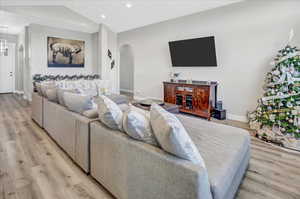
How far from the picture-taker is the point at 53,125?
3002 millimetres

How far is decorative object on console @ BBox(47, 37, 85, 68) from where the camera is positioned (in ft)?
23.0

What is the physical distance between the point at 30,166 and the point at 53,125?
0.81 meters

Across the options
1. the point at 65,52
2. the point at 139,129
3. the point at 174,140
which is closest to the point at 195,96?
the point at 139,129

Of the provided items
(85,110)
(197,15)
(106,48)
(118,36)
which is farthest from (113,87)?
(85,110)

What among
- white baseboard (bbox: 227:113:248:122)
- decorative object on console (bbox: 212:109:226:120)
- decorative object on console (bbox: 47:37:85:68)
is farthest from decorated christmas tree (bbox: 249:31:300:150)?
decorative object on console (bbox: 47:37:85:68)

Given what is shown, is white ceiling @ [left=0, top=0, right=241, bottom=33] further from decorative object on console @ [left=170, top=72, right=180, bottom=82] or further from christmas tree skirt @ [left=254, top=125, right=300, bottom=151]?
christmas tree skirt @ [left=254, top=125, right=300, bottom=151]

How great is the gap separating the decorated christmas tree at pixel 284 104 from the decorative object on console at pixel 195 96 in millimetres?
1339

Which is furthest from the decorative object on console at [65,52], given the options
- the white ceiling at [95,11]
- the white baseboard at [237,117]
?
the white baseboard at [237,117]

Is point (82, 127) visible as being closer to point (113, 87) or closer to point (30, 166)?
point (30, 166)

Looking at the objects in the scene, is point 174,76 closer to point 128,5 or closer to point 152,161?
point 128,5

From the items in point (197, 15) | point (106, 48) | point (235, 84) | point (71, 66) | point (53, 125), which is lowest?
point (53, 125)

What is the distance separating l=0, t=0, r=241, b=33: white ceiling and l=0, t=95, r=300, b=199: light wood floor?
143 inches

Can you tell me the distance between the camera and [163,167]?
4.02 feet

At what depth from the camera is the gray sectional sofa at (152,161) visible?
115 cm
